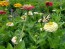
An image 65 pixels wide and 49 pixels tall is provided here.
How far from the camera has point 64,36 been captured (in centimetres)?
218

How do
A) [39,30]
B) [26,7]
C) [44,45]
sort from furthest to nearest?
1. [39,30]
2. [44,45]
3. [26,7]

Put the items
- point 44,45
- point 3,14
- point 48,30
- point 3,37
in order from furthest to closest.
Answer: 1. point 3,14
2. point 3,37
3. point 44,45
4. point 48,30

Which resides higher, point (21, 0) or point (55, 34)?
point (55, 34)

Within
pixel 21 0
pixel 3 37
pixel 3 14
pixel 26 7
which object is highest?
pixel 26 7

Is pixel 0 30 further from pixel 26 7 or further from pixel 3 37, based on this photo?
pixel 26 7

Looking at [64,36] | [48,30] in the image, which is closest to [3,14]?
[64,36]

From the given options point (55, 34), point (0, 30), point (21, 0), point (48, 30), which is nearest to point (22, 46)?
point (48, 30)

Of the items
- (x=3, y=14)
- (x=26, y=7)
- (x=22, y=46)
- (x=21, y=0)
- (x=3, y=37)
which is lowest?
(x=21, y=0)

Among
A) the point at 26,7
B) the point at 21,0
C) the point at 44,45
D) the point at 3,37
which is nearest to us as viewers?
the point at 26,7

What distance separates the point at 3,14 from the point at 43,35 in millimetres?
→ 979

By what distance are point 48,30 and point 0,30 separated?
19.8 inches

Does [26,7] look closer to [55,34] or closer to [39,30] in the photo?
[55,34]

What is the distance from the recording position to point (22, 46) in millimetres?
1717

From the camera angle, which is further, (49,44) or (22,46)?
(49,44)
